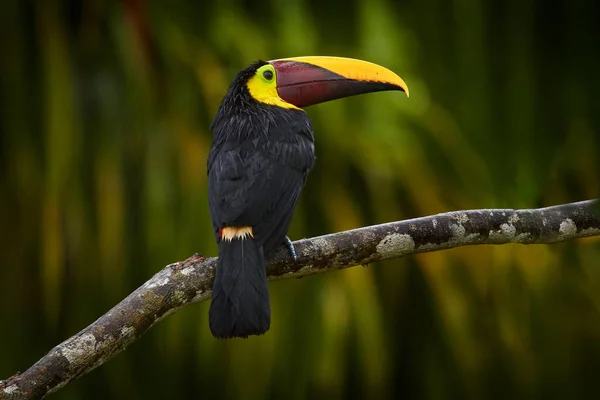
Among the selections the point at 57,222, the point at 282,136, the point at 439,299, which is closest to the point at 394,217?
the point at 439,299

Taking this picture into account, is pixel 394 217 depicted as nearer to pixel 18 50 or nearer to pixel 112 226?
pixel 112 226

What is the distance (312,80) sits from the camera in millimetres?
3113

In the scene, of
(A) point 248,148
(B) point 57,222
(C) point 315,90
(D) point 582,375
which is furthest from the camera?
(D) point 582,375

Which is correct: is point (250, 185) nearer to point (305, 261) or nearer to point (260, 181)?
point (260, 181)

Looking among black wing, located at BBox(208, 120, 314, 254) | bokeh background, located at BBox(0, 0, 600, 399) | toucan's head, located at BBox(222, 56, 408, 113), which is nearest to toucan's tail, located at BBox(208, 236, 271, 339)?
black wing, located at BBox(208, 120, 314, 254)

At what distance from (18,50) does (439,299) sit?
112 inches

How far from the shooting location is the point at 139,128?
4.96m

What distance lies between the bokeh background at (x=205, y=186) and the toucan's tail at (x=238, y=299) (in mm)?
2579

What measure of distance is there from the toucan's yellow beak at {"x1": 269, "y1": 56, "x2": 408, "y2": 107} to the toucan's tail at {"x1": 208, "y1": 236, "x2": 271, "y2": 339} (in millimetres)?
1051

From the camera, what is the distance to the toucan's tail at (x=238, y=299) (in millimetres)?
2105

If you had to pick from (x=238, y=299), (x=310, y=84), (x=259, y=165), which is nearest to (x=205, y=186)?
(x=310, y=84)

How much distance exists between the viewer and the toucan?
83.8 inches

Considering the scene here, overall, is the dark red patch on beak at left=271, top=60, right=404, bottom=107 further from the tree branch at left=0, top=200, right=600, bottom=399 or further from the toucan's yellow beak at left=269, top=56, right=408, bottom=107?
the tree branch at left=0, top=200, right=600, bottom=399

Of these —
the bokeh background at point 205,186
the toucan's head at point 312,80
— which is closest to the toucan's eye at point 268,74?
the toucan's head at point 312,80
